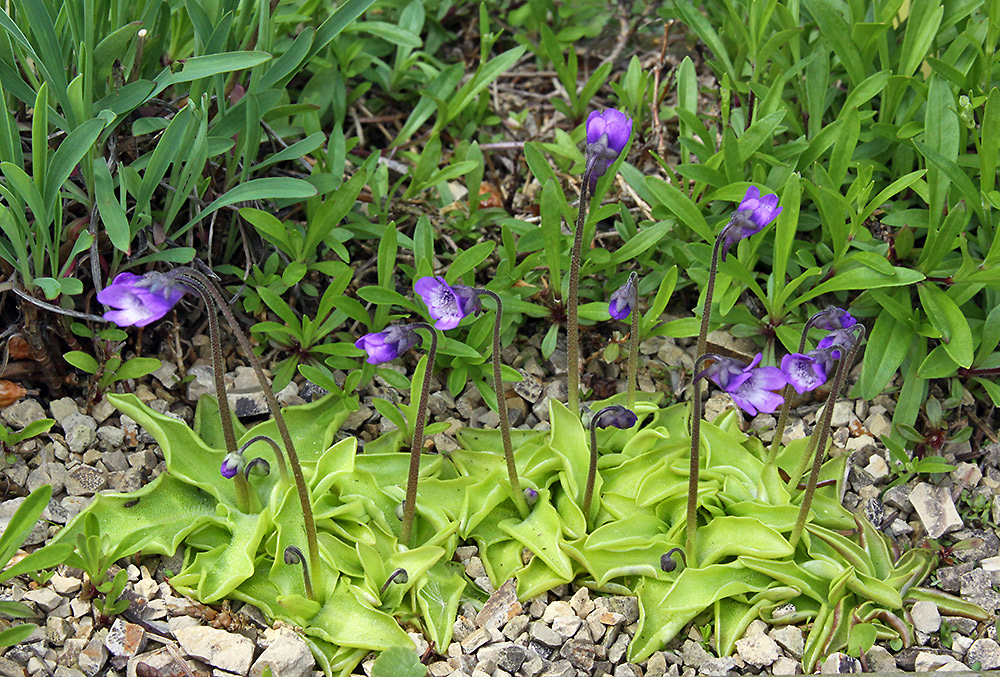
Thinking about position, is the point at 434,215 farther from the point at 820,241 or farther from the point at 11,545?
the point at 11,545

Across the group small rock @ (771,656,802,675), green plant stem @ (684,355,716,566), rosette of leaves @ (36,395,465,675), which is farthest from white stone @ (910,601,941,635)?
rosette of leaves @ (36,395,465,675)

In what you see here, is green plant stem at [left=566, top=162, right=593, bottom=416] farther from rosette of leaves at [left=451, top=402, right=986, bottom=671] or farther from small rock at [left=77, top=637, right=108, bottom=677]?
small rock at [left=77, top=637, right=108, bottom=677]

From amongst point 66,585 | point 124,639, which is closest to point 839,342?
point 124,639

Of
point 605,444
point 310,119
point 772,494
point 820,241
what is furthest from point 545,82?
point 772,494

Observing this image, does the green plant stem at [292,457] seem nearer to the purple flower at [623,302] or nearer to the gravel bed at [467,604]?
the gravel bed at [467,604]

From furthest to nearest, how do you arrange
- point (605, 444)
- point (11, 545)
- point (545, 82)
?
point (545, 82) → point (605, 444) → point (11, 545)
